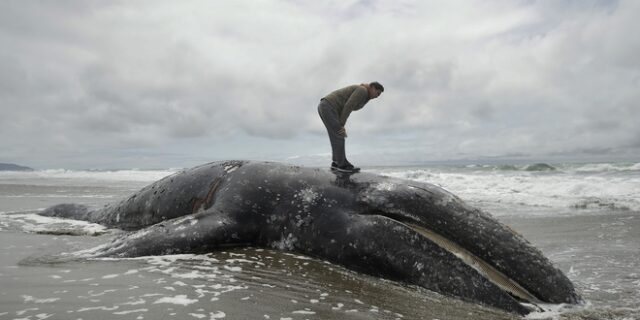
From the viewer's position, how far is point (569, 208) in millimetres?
15188

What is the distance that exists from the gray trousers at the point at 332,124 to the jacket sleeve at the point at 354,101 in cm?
16

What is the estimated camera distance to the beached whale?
15.6 ft

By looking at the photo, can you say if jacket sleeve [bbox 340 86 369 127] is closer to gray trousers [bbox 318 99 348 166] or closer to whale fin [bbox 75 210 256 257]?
gray trousers [bbox 318 99 348 166]

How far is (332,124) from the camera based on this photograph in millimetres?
7391

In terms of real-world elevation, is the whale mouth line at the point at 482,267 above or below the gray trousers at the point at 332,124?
below

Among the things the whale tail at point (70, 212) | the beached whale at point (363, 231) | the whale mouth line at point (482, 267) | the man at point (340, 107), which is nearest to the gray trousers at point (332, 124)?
the man at point (340, 107)

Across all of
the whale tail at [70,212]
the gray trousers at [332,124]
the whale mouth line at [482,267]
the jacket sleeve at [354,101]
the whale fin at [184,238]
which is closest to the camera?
the whale mouth line at [482,267]

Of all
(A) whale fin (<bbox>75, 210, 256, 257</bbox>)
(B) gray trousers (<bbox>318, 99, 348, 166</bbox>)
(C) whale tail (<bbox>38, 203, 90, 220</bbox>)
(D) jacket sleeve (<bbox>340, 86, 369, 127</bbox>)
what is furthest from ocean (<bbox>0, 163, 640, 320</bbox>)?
(D) jacket sleeve (<bbox>340, 86, 369, 127</bbox>)

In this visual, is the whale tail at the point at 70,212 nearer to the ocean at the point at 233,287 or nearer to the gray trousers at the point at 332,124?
the ocean at the point at 233,287

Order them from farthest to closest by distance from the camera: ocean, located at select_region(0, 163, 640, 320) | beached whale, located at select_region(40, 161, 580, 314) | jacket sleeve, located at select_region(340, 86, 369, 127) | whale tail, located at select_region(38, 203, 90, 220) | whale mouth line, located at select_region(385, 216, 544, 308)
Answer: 1. whale tail, located at select_region(38, 203, 90, 220)
2. jacket sleeve, located at select_region(340, 86, 369, 127)
3. beached whale, located at select_region(40, 161, 580, 314)
4. whale mouth line, located at select_region(385, 216, 544, 308)
5. ocean, located at select_region(0, 163, 640, 320)

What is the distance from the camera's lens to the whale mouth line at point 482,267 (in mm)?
4654

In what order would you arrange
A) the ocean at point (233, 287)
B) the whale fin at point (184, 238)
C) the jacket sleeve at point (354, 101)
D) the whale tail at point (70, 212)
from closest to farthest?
the ocean at point (233, 287) → the whale fin at point (184, 238) → the jacket sleeve at point (354, 101) → the whale tail at point (70, 212)

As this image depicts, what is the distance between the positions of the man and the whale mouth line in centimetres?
216

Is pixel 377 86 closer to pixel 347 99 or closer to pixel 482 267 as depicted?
pixel 347 99
